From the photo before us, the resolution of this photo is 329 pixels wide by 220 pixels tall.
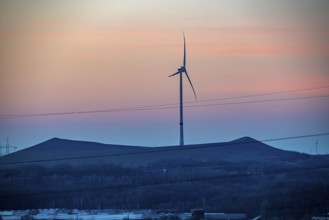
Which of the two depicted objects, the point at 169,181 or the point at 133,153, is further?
the point at 133,153

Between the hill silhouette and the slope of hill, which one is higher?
the slope of hill

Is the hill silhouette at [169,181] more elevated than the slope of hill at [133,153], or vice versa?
the slope of hill at [133,153]

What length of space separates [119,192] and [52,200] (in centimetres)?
702

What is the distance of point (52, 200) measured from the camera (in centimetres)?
7212

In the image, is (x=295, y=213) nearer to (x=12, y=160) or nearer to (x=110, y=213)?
(x=110, y=213)

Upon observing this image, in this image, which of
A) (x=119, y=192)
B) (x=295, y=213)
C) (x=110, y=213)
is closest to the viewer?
(x=110, y=213)

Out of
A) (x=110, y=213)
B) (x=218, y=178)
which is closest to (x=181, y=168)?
(x=218, y=178)

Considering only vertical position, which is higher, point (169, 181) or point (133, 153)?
point (133, 153)

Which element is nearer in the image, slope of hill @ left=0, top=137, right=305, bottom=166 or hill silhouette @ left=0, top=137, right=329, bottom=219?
hill silhouette @ left=0, top=137, right=329, bottom=219

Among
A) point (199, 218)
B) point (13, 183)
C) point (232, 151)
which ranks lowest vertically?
point (199, 218)

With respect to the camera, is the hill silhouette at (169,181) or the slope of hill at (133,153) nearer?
the hill silhouette at (169,181)

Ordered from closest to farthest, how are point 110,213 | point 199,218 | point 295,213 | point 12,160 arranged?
point 199,218 < point 110,213 < point 295,213 < point 12,160

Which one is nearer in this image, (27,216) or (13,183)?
(27,216)

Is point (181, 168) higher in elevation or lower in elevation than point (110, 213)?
higher
